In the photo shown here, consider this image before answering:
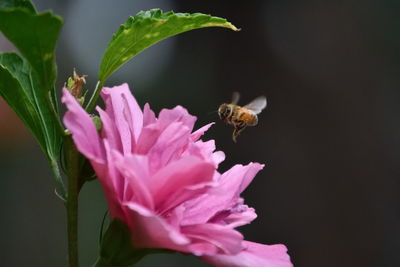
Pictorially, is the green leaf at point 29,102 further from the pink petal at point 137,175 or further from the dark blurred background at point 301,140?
the dark blurred background at point 301,140

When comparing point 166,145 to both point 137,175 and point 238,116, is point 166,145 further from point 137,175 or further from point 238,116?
point 238,116

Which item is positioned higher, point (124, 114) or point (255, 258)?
point (124, 114)

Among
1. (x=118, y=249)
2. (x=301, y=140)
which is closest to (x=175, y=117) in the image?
(x=118, y=249)

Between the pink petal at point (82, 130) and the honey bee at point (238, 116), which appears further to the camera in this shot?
the honey bee at point (238, 116)

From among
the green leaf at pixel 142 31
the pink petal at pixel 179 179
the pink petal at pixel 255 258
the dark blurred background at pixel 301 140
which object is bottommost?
the dark blurred background at pixel 301 140

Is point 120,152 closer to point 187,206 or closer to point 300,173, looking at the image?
point 187,206

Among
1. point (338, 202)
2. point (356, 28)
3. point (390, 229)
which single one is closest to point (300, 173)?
point (338, 202)

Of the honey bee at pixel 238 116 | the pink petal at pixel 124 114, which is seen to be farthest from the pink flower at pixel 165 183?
the honey bee at pixel 238 116
